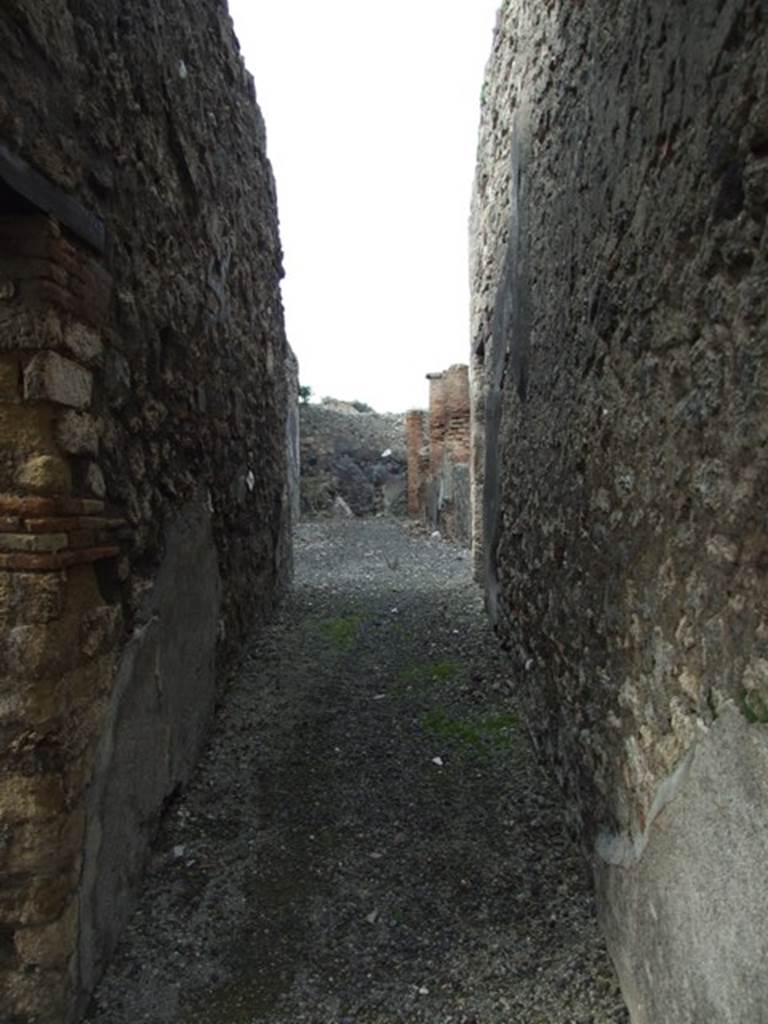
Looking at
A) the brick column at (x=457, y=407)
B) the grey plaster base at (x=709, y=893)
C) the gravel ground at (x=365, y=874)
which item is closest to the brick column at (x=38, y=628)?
the gravel ground at (x=365, y=874)

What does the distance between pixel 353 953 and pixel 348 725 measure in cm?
132

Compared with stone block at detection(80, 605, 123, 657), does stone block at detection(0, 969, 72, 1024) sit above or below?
below

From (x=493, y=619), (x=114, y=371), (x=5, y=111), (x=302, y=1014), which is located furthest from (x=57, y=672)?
(x=493, y=619)

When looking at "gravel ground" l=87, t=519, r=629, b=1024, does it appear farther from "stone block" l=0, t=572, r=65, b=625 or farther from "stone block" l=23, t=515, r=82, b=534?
"stone block" l=23, t=515, r=82, b=534

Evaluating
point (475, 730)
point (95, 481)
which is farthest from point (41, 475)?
point (475, 730)

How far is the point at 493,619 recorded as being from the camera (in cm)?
450

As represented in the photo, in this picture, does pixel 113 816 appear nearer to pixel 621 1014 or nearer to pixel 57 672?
pixel 57 672

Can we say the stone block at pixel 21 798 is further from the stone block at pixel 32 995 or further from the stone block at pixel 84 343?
the stone block at pixel 84 343

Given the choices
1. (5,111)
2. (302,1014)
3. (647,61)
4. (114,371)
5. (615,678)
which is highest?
(647,61)

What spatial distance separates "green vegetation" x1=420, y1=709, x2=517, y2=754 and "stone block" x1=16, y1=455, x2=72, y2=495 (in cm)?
219

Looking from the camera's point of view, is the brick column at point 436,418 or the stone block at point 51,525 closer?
the stone block at point 51,525

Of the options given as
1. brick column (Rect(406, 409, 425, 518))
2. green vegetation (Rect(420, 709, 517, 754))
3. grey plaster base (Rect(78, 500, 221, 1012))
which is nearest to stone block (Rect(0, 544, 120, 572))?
grey plaster base (Rect(78, 500, 221, 1012))

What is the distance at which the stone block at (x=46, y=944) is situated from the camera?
179cm

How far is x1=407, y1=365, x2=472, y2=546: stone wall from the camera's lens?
10.2m
